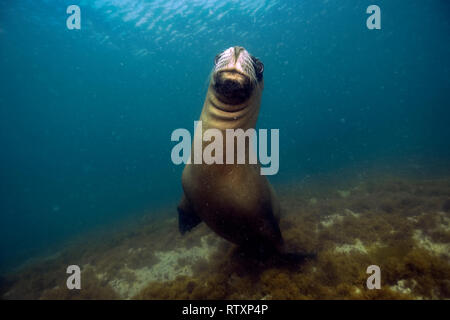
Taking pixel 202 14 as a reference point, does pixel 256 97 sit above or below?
below

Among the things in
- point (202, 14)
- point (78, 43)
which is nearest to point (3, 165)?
point (78, 43)

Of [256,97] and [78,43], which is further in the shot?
[78,43]

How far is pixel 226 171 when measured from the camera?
8.32 feet

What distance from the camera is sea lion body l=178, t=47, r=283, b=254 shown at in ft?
6.93

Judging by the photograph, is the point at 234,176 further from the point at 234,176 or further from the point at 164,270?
the point at 164,270

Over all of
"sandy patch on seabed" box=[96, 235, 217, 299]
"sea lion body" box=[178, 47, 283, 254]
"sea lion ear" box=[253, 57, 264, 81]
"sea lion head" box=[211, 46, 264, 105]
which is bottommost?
"sandy patch on seabed" box=[96, 235, 217, 299]

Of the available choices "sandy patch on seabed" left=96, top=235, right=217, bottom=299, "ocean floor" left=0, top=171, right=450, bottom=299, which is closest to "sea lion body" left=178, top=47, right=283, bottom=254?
"ocean floor" left=0, top=171, right=450, bottom=299

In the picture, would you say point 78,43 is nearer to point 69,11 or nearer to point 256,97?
point 69,11

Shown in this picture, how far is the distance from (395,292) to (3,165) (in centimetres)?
9970

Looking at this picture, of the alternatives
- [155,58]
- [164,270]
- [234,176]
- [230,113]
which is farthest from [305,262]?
[155,58]

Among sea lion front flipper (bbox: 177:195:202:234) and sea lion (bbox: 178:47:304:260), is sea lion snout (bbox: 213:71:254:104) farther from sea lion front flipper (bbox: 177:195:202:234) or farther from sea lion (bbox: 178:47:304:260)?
sea lion front flipper (bbox: 177:195:202:234)

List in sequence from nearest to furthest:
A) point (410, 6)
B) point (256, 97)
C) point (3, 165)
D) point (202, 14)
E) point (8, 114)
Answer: point (256, 97)
point (202, 14)
point (410, 6)
point (8, 114)
point (3, 165)

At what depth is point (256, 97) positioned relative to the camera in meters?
2.39

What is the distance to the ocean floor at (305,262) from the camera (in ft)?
9.45
